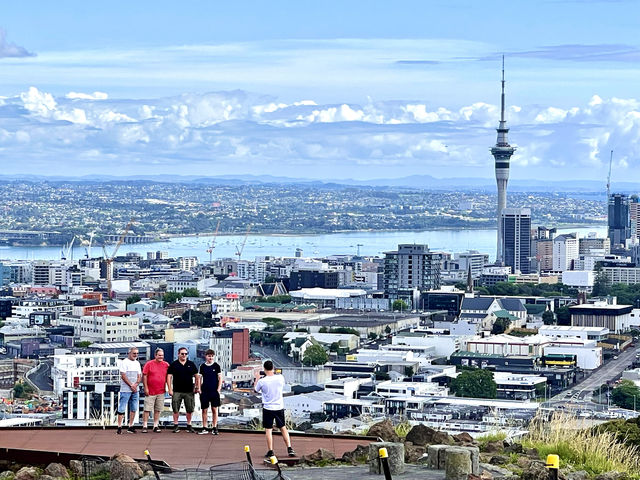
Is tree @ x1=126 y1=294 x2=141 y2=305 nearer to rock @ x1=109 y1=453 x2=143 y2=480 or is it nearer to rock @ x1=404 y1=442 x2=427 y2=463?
rock @ x1=404 y1=442 x2=427 y2=463

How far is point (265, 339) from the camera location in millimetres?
44938

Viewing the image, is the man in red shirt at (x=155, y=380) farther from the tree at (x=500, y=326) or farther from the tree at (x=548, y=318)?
the tree at (x=548, y=318)

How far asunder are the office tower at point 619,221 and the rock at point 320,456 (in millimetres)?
90828

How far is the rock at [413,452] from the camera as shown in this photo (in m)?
7.66

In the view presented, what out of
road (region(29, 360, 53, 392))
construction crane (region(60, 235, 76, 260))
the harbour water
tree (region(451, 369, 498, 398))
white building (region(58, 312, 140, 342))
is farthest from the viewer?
the harbour water

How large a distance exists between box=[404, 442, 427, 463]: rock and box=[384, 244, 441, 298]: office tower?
5141 centimetres

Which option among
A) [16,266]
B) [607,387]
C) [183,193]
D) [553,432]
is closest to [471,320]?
[607,387]

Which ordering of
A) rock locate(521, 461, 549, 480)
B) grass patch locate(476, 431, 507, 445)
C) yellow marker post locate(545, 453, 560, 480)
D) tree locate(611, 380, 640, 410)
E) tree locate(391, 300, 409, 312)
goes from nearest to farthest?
yellow marker post locate(545, 453, 560, 480) < rock locate(521, 461, 549, 480) < grass patch locate(476, 431, 507, 445) < tree locate(611, 380, 640, 410) < tree locate(391, 300, 409, 312)

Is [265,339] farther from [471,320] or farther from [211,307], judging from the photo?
[211,307]

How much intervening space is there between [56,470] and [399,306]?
48.7 m

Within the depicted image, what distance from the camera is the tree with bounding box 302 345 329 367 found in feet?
126

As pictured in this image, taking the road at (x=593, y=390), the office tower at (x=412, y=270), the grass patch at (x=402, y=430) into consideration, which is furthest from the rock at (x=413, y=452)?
the office tower at (x=412, y=270)

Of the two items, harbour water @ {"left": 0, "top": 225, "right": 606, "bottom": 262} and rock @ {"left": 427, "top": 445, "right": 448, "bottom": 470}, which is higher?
rock @ {"left": 427, "top": 445, "right": 448, "bottom": 470}

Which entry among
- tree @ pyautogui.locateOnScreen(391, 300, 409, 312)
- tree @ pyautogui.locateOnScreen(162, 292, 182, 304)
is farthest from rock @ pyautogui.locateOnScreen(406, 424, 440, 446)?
tree @ pyautogui.locateOnScreen(162, 292, 182, 304)
